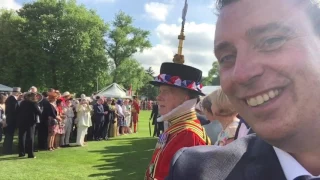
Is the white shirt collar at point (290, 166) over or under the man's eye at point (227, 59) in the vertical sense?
under

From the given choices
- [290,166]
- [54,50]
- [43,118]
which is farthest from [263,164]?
[54,50]

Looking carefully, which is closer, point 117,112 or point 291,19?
point 291,19

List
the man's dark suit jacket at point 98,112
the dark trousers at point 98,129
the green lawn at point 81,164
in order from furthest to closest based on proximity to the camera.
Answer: the dark trousers at point 98,129, the man's dark suit jacket at point 98,112, the green lawn at point 81,164

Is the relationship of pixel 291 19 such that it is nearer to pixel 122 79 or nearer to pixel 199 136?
pixel 199 136

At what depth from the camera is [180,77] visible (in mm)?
3305

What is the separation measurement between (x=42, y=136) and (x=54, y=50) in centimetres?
2934

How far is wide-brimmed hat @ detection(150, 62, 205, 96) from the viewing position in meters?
3.30

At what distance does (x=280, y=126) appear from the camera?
3.25ft

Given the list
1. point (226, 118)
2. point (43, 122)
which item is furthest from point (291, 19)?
point (43, 122)

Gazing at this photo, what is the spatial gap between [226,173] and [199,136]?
6.32ft

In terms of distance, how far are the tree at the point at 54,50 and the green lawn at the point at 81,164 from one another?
27.5 m

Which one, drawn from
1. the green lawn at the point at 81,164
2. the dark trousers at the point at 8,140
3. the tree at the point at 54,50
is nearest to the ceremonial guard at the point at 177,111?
the green lawn at the point at 81,164

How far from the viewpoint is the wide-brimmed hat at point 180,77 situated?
3.30m

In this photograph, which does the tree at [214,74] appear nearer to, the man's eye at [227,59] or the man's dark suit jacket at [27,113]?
the man's eye at [227,59]
